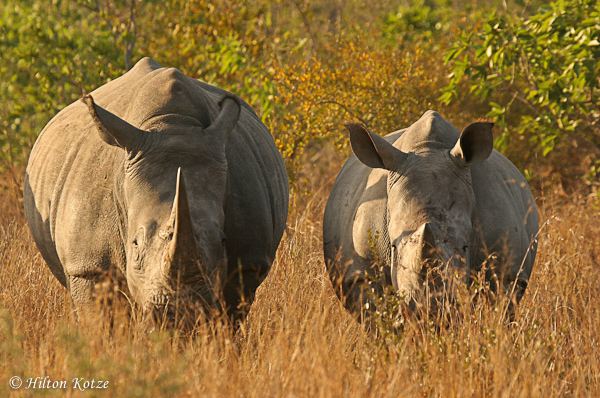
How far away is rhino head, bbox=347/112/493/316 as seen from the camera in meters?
5.80

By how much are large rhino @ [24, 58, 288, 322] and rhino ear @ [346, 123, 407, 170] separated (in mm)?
597

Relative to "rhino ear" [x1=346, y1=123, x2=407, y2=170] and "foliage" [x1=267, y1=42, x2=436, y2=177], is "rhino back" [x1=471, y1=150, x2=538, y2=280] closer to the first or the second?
"rhino ear" [x1=346, y1=123, x2=407, y2=170]

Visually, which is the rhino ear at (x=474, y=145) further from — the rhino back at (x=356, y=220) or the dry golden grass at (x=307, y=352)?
the dry golden grass at (x=307, y=352)

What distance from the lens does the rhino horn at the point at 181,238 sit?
17.1 feet

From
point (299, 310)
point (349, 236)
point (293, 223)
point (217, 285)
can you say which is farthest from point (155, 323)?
point (293, 223)

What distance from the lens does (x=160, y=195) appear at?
5.69 metres

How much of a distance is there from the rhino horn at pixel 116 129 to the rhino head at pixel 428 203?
1.22 metres

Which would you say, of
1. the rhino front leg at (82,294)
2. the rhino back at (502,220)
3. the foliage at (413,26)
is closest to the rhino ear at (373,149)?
the rhino back at (502,220)

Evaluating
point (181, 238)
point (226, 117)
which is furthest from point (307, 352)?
point (226, 117)

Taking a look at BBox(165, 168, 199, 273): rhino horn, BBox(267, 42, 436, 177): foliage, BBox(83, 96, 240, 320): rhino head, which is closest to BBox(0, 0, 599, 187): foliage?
BBox(267, 42, 436, 177): foliage

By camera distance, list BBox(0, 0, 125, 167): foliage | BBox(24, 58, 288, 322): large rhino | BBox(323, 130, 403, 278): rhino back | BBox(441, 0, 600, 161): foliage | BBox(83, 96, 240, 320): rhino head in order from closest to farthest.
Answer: BBox(83, 96, 240, 320): rhino head → BBox(24, 58, 288, 322): large rhino → BBox(323, 130, 403, 278): rhino back → BBox(441, 0, 600, 161): foliage → BBox(0, 0, 125, 167): foliage

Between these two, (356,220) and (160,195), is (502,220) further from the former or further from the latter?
(160,195)

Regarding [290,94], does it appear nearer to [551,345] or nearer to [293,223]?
[293,223]

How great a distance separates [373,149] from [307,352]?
5.36ft
